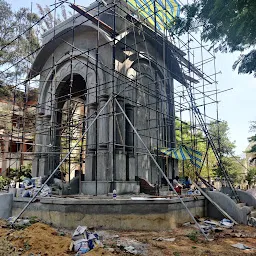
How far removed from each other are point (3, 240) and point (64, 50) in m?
12.1

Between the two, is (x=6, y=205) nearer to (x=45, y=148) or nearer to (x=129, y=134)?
(x=45, y=148)


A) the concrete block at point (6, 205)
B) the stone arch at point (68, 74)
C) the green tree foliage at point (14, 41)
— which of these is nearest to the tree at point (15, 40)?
the green tree foliage at point (14, 41)

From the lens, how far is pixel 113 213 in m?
8.70

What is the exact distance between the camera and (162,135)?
1664cm

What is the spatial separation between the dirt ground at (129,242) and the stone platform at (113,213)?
312 millimetres

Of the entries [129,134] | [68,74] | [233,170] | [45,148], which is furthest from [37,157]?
[233,170]

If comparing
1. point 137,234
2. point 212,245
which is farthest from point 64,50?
point 212,245

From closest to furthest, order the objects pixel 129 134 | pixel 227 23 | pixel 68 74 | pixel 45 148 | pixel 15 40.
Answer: pixel 227 23 → pixel 129 134 → pixel 68 74 → pixel 45 148 → pixel 15 40

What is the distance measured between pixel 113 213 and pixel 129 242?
1.47m

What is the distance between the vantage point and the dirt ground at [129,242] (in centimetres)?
651

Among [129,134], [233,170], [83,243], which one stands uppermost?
[129,134]

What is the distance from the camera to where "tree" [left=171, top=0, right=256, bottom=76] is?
5570mm

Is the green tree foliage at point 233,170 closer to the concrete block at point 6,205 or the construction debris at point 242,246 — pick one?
the construction debris at point 242,246

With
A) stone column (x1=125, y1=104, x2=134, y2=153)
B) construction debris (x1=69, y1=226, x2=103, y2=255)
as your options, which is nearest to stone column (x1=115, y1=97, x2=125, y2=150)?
stone column (x1=125, y1=104, x2=134, y2=153)
